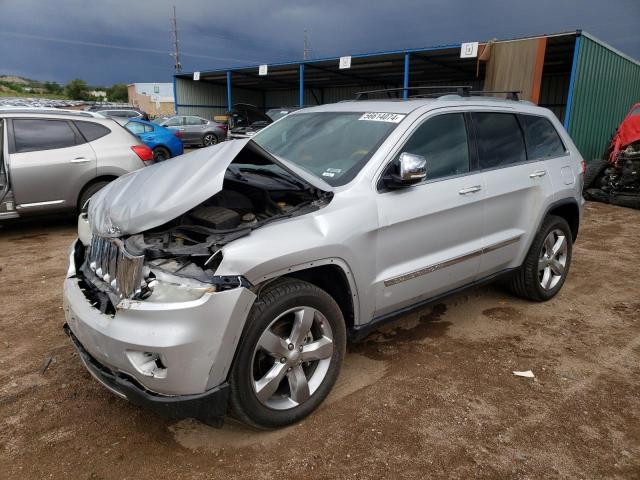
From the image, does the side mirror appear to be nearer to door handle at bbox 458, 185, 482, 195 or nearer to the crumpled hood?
door handle at bbox 458, 185, 482, 195

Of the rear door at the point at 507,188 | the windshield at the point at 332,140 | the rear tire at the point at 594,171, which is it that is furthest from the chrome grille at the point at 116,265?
the rear tire at the point at 594,171

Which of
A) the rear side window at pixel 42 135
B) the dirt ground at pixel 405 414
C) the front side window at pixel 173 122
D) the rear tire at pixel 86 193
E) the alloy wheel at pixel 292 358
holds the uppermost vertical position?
the front side window at pixel 173 122

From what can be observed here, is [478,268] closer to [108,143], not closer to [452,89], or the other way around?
[452,89]

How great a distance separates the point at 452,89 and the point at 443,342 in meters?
2.22

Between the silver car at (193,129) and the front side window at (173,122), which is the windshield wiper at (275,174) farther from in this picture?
the front side window at (173,122)

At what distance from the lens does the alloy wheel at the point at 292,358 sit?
2.43m

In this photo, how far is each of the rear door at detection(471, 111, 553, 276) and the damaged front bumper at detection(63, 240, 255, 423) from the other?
2.20 metres

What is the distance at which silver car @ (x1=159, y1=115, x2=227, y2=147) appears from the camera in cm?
2155

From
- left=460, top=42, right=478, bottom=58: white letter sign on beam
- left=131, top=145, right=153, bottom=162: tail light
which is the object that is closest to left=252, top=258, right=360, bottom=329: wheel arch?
left=131, top=145, right=153, bottom=162: tail light

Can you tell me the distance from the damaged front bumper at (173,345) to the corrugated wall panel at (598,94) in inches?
530

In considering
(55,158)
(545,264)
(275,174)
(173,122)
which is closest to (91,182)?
(55,158)

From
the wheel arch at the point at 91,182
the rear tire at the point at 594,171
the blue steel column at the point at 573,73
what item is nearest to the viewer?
the wheel arch at the point at 91,182

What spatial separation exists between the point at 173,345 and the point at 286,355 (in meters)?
0.63

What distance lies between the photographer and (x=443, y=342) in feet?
12.0
